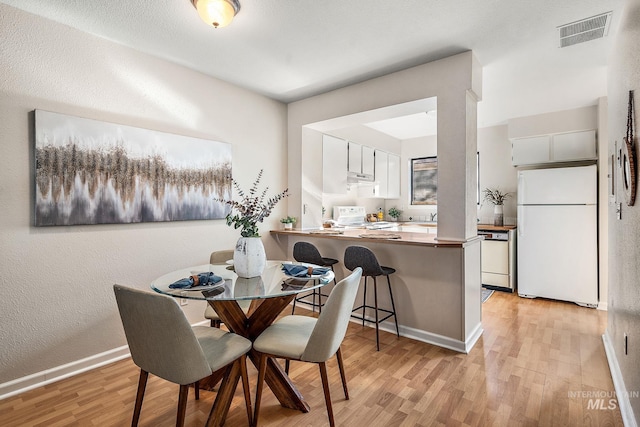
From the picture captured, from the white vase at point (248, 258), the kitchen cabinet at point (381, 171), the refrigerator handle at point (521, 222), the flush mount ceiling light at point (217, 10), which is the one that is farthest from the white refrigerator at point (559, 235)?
the flush mount ceiling light at point (217, 10)

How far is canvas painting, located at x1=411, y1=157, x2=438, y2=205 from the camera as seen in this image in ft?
19.6

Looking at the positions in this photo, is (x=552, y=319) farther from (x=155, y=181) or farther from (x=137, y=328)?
(x=155, y=181)

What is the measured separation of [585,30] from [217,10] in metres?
2.65

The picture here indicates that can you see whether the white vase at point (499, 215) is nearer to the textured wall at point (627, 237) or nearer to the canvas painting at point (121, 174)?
the textured wall at point (627, 237)

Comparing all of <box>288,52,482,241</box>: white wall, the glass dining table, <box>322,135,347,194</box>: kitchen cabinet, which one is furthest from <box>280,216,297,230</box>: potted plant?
the glass dining table

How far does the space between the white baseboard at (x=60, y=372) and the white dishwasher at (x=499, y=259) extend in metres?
4.53

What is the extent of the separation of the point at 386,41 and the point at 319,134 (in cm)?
180

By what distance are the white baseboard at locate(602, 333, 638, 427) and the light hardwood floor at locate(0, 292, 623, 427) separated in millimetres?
59

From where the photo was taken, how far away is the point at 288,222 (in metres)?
4.00

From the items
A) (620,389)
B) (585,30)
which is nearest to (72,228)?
(620,389)

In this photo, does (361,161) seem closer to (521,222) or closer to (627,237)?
(521,222)

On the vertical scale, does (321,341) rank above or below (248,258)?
below

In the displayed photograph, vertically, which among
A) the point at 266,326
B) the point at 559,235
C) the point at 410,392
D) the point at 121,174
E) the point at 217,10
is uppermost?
the point at 217,10

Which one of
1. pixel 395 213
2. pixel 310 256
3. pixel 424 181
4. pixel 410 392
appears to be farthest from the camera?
pixel 395 213
